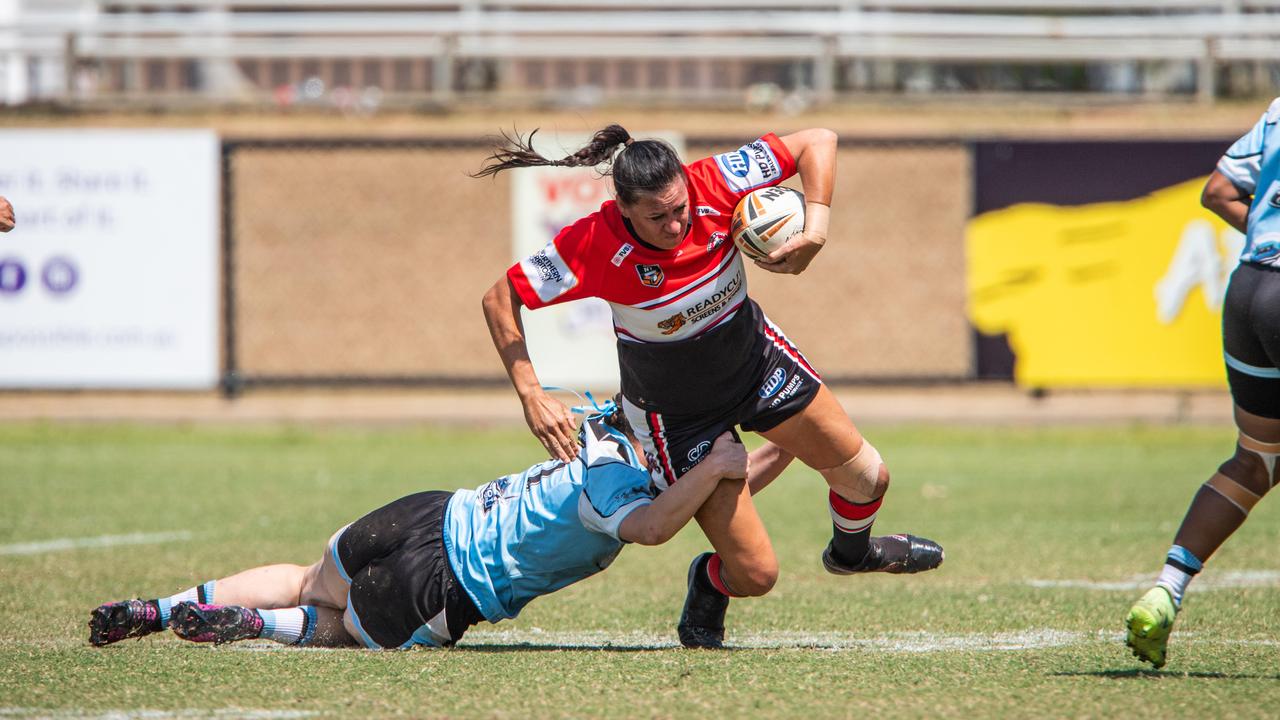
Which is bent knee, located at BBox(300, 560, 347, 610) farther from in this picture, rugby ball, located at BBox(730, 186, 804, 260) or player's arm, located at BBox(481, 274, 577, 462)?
rugby ball, located at BBox(730, 186, 804, 260)

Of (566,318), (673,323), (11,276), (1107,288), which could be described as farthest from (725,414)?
(11,276)

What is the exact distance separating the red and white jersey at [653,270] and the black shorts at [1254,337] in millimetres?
1656

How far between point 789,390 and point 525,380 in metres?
0.99

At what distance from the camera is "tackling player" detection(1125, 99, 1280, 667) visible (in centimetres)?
441

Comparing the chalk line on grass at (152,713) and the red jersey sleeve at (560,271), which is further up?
the red jersey sleeve at (560,271)

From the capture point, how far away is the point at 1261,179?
14.9 feet

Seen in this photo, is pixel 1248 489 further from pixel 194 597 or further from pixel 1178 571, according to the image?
pixel 194 597

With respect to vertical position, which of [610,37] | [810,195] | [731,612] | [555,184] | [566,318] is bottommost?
[731,612]

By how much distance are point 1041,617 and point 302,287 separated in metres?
11.7

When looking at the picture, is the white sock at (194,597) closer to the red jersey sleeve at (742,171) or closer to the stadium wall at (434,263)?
the red jersey sleeve at (742,171)

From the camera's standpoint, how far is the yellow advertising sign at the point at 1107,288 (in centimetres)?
1318

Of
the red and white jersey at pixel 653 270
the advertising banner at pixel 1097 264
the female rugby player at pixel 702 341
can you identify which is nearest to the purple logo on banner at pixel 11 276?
the advertising banner at pixel 1097 264

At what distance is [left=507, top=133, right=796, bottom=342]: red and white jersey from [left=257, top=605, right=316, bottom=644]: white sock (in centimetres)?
134

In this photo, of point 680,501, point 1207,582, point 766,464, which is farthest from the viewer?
point 1207,582
